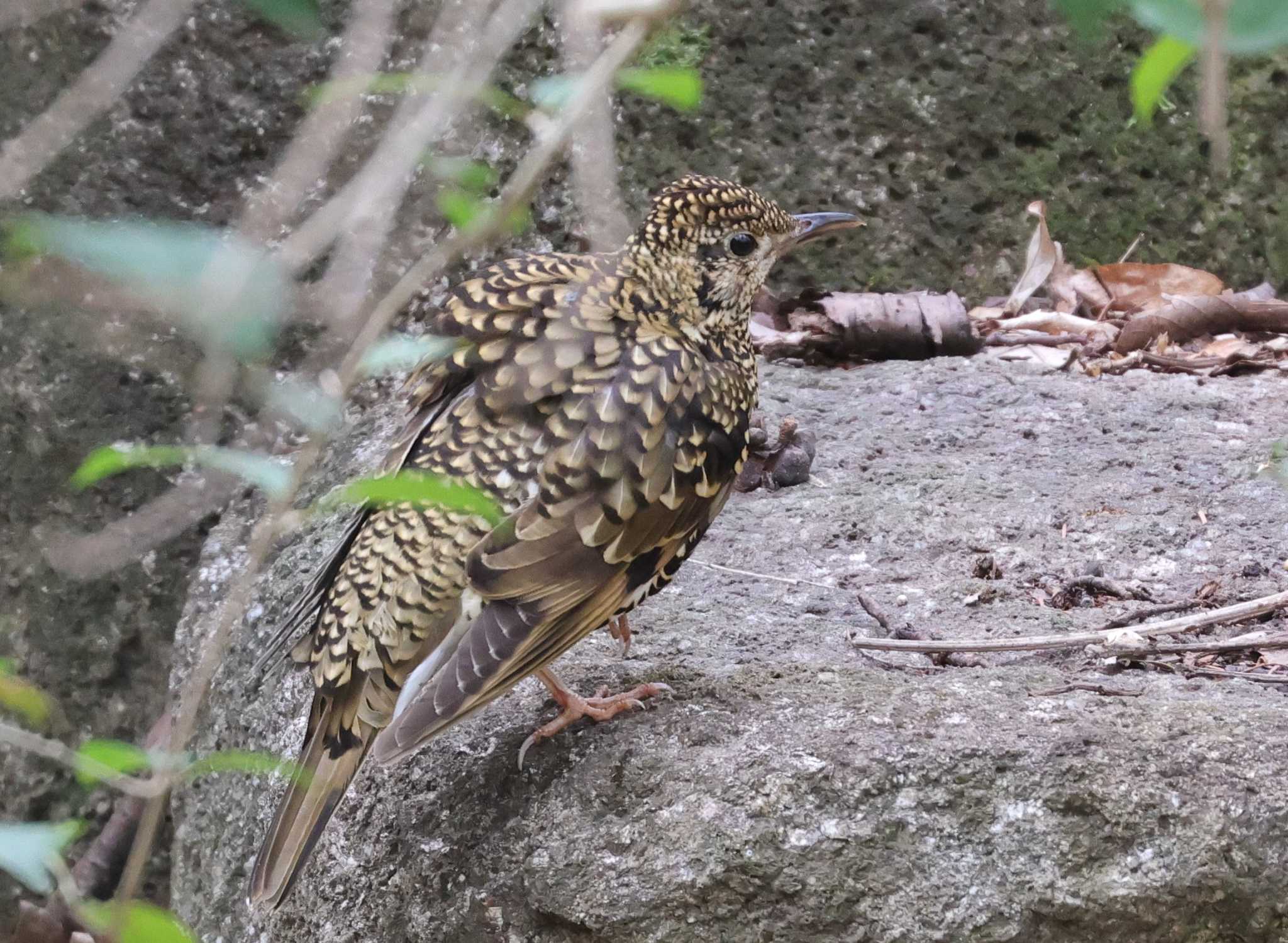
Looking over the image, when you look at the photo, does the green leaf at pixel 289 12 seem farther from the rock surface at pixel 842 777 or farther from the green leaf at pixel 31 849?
the rock surface at pixel 842 777

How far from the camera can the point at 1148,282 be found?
623 centimetres

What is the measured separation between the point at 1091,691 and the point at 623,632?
3.79ft

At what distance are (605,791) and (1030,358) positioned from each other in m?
3.41

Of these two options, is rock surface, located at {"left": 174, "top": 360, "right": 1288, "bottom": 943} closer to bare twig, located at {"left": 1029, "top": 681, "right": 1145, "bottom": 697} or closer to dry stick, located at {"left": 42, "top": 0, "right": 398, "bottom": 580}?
bare twig, located at {"left": 1029, "top": 681, "right": 1145, "bottom": 697}

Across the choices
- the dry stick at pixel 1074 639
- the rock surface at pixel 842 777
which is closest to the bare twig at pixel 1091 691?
the rock surface at pixel 842 777

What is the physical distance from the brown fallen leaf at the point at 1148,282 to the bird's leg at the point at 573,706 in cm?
400

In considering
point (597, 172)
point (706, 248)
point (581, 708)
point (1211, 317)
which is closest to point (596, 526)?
point (581, 708)

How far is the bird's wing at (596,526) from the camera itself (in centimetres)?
273

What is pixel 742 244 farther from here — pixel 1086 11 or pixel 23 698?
pixel 1086 11

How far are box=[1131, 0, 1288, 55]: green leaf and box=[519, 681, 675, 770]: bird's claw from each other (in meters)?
2.46

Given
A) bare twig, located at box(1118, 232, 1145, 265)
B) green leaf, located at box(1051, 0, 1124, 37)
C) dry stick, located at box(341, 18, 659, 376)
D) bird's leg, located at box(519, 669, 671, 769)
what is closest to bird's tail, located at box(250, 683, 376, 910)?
bird's leg, located at box(519, 669, 671, 769)

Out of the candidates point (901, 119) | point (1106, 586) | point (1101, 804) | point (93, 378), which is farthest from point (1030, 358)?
point (93, 378)

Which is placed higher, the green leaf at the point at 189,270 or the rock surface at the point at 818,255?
the green leaf at the point at 189,270

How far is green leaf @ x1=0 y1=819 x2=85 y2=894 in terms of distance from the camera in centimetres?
107
